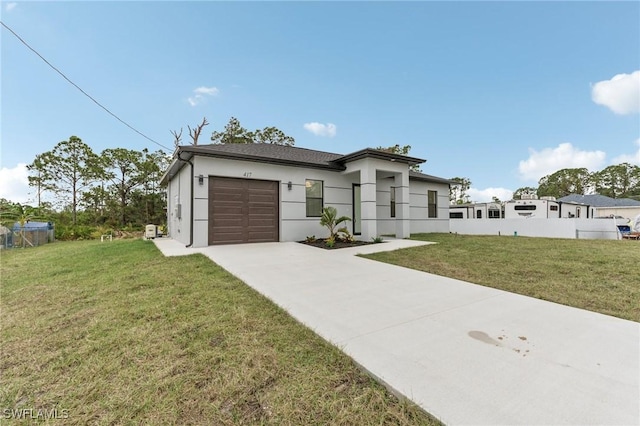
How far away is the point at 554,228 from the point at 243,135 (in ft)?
81.9

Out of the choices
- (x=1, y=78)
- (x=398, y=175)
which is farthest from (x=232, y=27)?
(x=398, y=175)

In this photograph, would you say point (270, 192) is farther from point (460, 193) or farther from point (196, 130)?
point (460, 193)

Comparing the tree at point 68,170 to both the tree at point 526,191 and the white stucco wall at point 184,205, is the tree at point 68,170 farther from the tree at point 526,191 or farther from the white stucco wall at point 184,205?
the tree at point 526,191

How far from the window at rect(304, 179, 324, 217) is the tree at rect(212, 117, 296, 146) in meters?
15.7

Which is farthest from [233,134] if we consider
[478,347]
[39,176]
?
[478,347]

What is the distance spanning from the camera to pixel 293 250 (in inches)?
303

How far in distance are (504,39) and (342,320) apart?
13633 mm

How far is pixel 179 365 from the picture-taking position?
6.78ft

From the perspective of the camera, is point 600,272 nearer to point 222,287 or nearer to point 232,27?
point 222,287

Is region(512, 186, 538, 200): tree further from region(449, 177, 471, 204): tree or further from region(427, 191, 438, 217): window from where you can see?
region(427, 191, 438, 217): window

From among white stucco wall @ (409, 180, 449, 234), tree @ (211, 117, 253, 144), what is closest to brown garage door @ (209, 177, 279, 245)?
white stucco wall @ (409, 180, 449, 234)

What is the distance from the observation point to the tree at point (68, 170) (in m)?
17.3

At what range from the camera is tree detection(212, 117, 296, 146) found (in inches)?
963

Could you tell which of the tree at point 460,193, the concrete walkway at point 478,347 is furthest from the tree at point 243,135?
the tree at point 460,193
